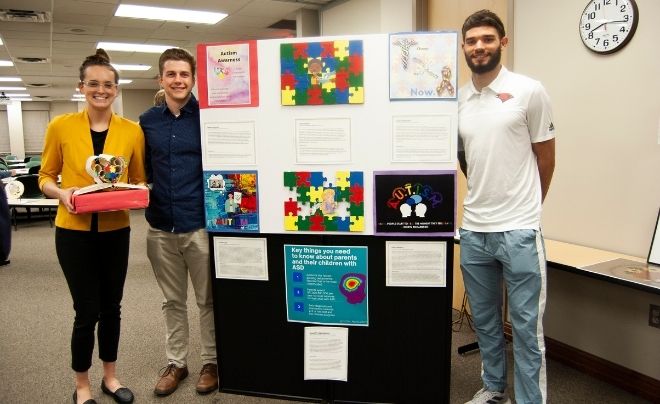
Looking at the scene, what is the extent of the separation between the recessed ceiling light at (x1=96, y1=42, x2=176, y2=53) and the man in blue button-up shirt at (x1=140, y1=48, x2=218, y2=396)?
230 inches

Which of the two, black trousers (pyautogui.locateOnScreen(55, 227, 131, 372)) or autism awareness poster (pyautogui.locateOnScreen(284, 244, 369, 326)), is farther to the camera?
black trousers (pyautogui.locateOnScreen(55, 227, 131, 372))

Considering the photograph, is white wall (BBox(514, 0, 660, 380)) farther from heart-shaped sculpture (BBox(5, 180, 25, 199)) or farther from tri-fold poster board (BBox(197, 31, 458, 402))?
heart-shaped sculpture (BBox(5, 180, 25, 199))

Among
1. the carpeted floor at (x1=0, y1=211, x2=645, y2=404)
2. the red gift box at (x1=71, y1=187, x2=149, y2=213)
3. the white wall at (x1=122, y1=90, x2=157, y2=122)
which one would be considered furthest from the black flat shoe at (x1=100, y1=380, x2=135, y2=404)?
the white wall at (x1=122, y1=90, x2=157, y2=122)

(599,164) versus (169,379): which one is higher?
(599,164)

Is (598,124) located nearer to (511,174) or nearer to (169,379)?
(511,174)

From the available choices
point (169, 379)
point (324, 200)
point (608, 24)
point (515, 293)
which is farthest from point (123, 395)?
point (608, 24)

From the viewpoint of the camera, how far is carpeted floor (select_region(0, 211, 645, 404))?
2.40m

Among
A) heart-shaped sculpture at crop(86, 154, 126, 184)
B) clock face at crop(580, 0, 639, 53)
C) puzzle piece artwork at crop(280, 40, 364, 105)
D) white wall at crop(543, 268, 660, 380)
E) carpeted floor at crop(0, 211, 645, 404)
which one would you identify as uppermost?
clock face at crop(580, 0, 639, 53)

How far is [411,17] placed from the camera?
3.83 metres

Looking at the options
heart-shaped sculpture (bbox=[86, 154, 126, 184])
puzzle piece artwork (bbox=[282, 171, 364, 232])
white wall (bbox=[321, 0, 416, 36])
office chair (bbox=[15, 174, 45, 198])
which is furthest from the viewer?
office chair (bbox=[15, 174, 45, 198])

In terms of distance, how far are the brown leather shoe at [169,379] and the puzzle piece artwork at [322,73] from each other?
61.8 inches

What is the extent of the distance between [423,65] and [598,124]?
1324mm

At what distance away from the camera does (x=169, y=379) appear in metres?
2.43

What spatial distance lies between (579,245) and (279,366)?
1.77m
